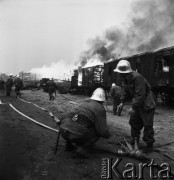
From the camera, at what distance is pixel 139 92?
7.09 m

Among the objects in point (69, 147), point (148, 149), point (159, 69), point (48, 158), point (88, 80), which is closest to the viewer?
point (48, 158)

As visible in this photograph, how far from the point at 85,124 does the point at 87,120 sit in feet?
0.27

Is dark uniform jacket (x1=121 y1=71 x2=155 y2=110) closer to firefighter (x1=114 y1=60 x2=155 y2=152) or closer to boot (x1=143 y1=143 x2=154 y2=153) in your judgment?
firefighter (x1=114 y1=60 x2=155 y2=152)

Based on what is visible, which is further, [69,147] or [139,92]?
[139,92]

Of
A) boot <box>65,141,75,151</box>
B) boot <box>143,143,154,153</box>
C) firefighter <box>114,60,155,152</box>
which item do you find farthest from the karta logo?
firefighter <box>114,60,155,152</box>

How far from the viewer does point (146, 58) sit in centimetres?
2181

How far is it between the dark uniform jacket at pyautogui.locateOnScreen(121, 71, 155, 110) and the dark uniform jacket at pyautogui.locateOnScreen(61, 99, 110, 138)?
96cm

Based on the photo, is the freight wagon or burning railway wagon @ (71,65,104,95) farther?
burning railway wagon @ (71,65,104,95)

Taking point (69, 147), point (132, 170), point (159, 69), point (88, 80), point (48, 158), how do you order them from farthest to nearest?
point (88, 80) < point (159, 69) < point (69, 147) < point (48, 158) < point (132, 170)

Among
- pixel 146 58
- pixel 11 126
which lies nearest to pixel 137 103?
pixel 11 126

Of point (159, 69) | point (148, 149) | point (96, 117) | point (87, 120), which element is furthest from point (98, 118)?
point (159, 69)

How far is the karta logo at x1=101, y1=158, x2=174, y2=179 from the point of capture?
5.27 meters

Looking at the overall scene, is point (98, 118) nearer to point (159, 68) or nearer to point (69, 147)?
point (69, 147)

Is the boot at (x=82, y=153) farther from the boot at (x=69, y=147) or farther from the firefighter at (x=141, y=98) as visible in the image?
the firefighter at (x=141, y=98)
